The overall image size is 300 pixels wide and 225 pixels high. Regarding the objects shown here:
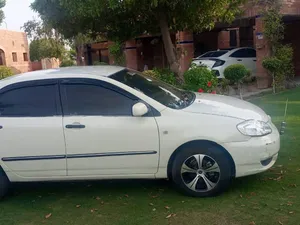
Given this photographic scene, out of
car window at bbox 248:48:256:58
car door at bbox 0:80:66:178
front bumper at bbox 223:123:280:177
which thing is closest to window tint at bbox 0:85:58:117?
car door at bbox 0:80:66:178

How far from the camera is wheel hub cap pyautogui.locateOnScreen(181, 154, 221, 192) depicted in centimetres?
447

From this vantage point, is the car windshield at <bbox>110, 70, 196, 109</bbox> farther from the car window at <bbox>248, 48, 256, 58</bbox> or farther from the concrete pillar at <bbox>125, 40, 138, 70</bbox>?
the concrete pillar at <bbox>125, 40, 138, 70</bbox>

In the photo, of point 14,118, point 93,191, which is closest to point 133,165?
point 93,191

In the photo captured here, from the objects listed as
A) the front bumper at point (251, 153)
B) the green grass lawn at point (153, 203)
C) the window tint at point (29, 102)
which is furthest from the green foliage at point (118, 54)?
the front bumper at point (251, 153)

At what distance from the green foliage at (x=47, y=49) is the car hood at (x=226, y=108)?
24449mm

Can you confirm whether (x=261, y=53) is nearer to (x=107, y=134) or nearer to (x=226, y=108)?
(x=226, y=108)

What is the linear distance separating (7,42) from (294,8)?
31.8m

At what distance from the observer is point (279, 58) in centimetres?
1384

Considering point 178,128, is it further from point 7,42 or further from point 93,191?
point 7,42

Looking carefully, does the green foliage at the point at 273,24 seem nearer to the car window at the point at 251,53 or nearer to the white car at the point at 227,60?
the white car at the point at 227,60

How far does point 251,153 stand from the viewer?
14.4 feet

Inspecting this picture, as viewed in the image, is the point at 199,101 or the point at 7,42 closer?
the point at 199,101

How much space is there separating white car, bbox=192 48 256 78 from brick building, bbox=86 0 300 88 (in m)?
0.97

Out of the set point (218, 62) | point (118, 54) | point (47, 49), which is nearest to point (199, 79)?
point (218, 62)
